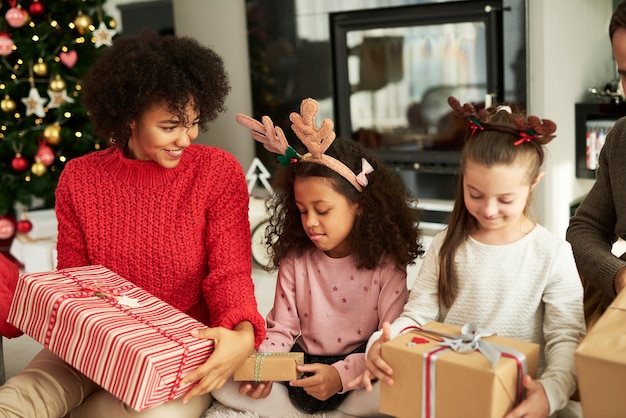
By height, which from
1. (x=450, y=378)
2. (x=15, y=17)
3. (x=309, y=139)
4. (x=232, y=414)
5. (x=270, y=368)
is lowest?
(x=232, y=414)

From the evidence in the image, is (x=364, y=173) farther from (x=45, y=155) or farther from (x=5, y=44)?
(x=5, y=44)

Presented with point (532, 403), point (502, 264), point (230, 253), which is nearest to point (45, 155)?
point (230, 253)

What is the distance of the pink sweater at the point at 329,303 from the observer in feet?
5.61

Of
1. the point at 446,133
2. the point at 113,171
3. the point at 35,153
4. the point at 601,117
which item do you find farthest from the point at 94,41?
the point at 601,117

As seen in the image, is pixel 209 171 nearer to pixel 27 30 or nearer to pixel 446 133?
pixel 446 133

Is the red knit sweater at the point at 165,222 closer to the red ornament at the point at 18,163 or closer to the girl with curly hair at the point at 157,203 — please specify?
the girl with curly hair at the point at 157,203

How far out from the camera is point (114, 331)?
4.58 feet

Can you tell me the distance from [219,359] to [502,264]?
0.61 meters

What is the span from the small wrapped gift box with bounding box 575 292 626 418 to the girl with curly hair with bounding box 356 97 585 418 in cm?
13

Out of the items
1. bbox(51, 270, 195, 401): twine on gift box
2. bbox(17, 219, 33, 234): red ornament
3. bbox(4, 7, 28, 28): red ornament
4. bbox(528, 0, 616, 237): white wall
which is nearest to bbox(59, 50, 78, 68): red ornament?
bbox(4, 7, 28, 28): red ornament

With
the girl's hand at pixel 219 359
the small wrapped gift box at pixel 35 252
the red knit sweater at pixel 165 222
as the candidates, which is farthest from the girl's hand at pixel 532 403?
the small wrapped gift box at pixel 35 252

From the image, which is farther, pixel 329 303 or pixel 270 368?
pixel 329 303

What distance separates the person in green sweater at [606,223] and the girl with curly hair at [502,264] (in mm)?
126

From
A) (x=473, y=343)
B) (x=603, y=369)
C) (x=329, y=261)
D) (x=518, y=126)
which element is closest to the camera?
(x=603, y=369)
